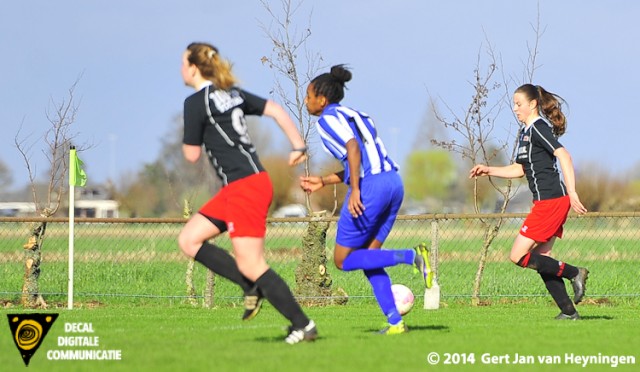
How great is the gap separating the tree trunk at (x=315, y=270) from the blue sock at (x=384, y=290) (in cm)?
582

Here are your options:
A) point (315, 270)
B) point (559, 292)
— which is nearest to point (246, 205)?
point (559, 292)

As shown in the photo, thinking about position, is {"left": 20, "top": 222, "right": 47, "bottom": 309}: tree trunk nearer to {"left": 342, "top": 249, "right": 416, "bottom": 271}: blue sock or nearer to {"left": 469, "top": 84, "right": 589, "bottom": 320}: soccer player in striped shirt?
{"left": 469, "top": 84, "right": 589, "bottom": 320}: soccer player in striped shirt

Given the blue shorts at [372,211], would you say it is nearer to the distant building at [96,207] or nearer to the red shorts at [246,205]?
the red shorts at [246,205]

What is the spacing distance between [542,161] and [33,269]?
744cm

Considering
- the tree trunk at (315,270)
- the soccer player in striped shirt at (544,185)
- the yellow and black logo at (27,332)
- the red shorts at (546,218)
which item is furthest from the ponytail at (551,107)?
the yellow and black logo at (27,332)

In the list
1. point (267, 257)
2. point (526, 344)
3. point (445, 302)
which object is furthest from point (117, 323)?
point (267, 257)

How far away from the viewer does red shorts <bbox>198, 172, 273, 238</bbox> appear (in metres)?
7.09

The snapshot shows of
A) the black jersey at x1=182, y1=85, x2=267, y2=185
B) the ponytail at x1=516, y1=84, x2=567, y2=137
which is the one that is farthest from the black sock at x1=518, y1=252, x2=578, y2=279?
the black jersey at x1=182, y1=85, x2=267, y2=185

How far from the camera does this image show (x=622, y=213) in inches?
556

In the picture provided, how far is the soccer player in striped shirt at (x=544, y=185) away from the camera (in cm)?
978

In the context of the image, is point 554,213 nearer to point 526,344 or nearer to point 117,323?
point 526,344

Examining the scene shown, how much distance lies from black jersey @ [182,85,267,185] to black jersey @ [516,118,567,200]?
3549mm

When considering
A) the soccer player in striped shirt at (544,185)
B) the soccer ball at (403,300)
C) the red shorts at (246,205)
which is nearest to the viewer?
the red shorts at (246,205)

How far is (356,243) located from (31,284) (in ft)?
24.2
